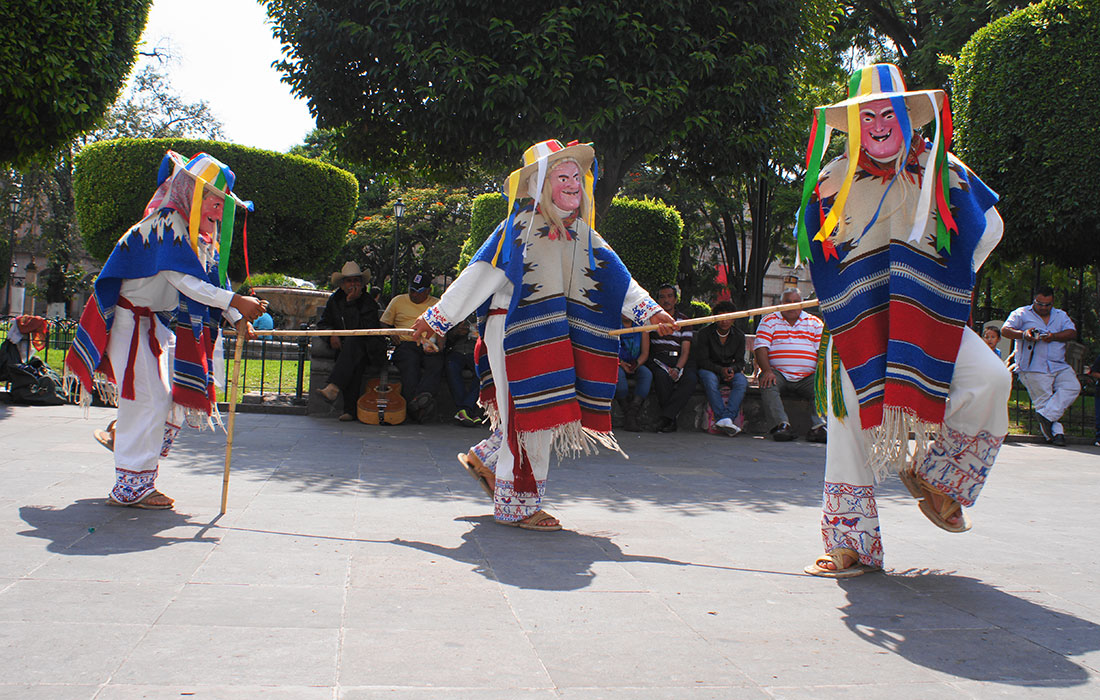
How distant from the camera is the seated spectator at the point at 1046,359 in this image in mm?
11312

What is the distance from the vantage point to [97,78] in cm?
1057

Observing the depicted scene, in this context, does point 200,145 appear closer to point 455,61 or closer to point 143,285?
point 455,61

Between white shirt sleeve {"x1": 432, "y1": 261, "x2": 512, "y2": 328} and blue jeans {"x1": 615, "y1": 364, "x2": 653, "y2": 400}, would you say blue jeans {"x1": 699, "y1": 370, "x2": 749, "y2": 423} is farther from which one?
white shirt sleeve {"x1": 432, "y1": 261, "x2": 512, "y2": 328}

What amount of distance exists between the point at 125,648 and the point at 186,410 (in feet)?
8.98

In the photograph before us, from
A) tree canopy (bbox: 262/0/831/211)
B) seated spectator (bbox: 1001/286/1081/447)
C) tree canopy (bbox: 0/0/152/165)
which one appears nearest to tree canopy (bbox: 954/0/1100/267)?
seated spectator (bbox: 1001/286/1081/447)

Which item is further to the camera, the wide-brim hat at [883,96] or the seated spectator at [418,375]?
the seated spectator at [418,375]

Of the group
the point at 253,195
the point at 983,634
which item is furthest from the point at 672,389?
the point at 253,195

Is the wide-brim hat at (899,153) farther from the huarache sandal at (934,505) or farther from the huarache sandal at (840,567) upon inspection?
the huarache sandal at (840,567)

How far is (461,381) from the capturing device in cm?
1015

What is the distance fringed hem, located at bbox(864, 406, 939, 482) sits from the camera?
3879 millimetres

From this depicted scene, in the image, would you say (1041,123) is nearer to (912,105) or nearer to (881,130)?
(912,105)

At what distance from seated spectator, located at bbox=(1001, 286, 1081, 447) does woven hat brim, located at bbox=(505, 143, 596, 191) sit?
337 inches

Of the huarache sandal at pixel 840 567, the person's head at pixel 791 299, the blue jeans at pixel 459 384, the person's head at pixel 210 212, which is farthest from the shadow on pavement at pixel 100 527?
the person's head at pixel 791 299

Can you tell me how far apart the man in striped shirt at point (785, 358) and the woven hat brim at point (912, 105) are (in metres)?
6.34
